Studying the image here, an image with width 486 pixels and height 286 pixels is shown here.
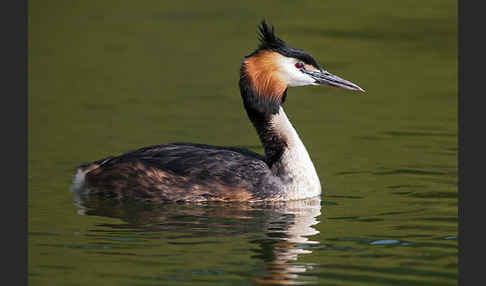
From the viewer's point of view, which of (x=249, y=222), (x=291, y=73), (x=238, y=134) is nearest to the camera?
(x=249, y=222)

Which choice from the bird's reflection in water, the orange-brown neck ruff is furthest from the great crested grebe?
the bird's reflection in water

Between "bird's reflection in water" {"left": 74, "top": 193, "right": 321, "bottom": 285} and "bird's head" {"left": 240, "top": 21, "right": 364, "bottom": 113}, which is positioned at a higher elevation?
"bird's head" {"left": 240, "top": 21, "right": 364, "bottom": 113}

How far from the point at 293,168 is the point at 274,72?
1053 millimetres

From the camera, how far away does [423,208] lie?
465 inches

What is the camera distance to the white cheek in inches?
482

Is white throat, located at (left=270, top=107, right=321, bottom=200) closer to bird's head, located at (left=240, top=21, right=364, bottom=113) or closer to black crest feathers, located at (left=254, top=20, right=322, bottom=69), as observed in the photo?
bird's head, located at (left=240, top=21, right=364, bottom=113)

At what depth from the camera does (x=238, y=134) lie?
50.6 ft

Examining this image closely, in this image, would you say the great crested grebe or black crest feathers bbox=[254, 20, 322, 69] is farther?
black crest feathers bbox=[254, 20, 322, 69]

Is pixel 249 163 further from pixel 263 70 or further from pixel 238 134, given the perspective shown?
pixel 238 134

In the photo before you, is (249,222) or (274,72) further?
(274,72)

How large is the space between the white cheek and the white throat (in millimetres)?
366

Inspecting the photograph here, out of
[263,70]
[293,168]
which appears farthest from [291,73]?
[293,168]

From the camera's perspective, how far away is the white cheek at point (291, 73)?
1225 cm

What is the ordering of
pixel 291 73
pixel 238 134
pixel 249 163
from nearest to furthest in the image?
1. pixel 249 163
2. pixel 291 73
3. pixel 238 134
